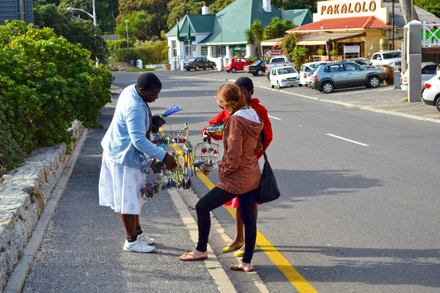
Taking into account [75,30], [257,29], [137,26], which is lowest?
[75,30]

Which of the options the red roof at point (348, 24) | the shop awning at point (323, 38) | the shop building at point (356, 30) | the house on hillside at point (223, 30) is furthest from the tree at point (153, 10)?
the shop awning at point (323, 38)

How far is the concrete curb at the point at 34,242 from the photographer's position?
493 cm

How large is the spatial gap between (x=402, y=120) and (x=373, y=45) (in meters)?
30.7

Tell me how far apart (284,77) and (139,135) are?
32763 millimetres

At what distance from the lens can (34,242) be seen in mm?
6000

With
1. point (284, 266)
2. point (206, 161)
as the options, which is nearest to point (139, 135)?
point (206, 161)

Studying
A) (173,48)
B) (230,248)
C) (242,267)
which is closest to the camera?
(242,267)

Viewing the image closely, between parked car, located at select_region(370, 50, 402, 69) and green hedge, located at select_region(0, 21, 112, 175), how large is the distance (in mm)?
30894

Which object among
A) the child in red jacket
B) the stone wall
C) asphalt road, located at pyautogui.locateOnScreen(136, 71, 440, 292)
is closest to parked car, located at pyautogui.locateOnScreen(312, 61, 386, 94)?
asphalt road, located at pyautogui.locateOnScreen(136, 71, 440, 292)

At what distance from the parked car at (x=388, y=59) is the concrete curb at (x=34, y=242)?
1280 inches

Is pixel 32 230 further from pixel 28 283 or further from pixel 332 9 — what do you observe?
pixel 332 9

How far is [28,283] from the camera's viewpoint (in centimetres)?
509

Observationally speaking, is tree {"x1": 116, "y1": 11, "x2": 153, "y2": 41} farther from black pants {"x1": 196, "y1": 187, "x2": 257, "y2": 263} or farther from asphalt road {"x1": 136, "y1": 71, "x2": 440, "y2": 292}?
black pants {"x1": 196, "y1": 187, "x2": 257, "y2": 263}

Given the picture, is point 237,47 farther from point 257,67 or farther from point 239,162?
point 239,162
